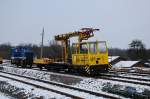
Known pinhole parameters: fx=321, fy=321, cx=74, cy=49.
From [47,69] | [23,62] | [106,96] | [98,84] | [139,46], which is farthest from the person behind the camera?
[139,46]

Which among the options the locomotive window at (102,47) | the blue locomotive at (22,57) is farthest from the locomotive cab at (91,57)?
the blue locomotive at (22,57)

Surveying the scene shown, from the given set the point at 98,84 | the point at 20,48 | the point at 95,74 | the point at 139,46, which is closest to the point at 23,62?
the point at 20,48

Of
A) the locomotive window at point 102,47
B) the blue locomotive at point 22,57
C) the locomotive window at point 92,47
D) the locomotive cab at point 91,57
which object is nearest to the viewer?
the locomotive cab at point 91,57

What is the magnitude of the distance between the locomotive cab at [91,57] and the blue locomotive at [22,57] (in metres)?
16.5

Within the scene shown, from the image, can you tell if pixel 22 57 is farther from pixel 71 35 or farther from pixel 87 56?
pixel 87 56

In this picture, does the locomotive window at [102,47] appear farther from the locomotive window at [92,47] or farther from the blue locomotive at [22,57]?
the blue locomotive at [22,57]

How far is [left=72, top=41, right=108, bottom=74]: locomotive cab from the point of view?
22359 mm

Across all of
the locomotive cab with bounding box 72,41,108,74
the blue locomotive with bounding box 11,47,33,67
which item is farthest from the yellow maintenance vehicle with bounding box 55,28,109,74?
the blue locomotive with bounding box 11,47,33,67

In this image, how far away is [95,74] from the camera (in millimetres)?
23016

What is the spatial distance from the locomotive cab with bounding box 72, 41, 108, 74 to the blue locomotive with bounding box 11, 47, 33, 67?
54.3ft

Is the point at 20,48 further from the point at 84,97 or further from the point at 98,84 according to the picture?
the point at 84,97

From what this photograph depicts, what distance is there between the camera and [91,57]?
2248 cm

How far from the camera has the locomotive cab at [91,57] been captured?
22.4m

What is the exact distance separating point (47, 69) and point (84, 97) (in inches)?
711
